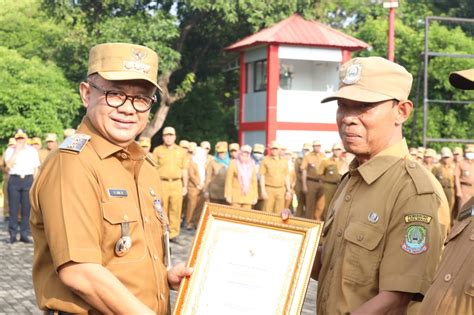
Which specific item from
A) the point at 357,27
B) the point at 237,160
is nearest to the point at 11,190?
the point at 237,160

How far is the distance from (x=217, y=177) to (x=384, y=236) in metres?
14.1

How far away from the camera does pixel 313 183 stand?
18.6 meters

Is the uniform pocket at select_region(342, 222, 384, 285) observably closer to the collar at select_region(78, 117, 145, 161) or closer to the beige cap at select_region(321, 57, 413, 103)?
the beige cap at select_region(321, 57, 413, 103)

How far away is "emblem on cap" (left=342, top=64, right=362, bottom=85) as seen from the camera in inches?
140

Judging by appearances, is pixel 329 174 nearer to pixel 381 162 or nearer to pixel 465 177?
pixel 465 177

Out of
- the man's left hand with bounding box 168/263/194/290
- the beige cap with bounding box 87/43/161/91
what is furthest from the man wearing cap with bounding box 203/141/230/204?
the beige cap with bounding box 87/43/161/91

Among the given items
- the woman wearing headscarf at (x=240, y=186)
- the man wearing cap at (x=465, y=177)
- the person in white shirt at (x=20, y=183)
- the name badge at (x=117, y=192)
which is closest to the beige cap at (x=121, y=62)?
the name badge at (x=117, y=192)

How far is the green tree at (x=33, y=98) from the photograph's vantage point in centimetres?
3191

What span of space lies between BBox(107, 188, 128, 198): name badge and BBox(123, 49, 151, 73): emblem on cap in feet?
1.63

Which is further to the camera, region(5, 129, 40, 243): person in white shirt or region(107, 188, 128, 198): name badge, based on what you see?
region(5, 129, 40, 243): person in white shirt

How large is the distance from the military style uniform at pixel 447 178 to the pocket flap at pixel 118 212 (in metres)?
15.1

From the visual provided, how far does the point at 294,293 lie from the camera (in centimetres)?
333

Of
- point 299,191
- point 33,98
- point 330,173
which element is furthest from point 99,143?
point 33,98

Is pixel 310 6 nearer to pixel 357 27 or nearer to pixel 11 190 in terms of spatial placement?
pixel 357 27
